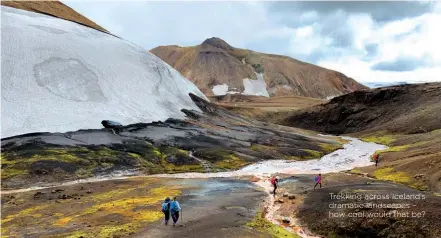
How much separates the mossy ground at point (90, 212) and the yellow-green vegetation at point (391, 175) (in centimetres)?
3206

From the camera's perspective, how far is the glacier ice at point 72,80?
102062 millimetres

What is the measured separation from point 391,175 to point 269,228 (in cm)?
3802

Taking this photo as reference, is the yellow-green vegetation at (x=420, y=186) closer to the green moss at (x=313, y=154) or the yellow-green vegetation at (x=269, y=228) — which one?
the yellow-green vegetation at (x=269, y=228)

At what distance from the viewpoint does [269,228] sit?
3459 centimetres

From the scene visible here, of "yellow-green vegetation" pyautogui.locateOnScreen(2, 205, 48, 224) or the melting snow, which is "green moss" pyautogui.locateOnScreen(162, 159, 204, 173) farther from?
"yellow-green vegetation" pyautogui.locateOnScreen(2, 205, 48, 224)

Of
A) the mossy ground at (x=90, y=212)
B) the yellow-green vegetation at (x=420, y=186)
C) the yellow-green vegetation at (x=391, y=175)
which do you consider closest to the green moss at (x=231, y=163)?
the mossy ground at (x=90, y=212)

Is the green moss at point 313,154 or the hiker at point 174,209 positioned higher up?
the green moss at point 313,154

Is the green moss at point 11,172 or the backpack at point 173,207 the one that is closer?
the backpack at point 173,207

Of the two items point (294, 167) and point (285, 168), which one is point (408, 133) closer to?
point (294, 167)

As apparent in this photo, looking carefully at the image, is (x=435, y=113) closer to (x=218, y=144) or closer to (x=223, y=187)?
(x=218, y=144)

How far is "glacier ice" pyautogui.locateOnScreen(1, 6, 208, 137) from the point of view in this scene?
335ft

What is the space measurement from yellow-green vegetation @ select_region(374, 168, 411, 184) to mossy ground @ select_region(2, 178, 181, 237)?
3206 centimetres

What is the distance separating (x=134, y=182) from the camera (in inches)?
2623

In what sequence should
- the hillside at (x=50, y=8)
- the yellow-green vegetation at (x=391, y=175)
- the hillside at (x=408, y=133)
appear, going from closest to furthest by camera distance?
the hillside at (x=408, y=133)
the yellow-green vegetation at (x=391, y=175)
the hillside at (x=50, y=8)
